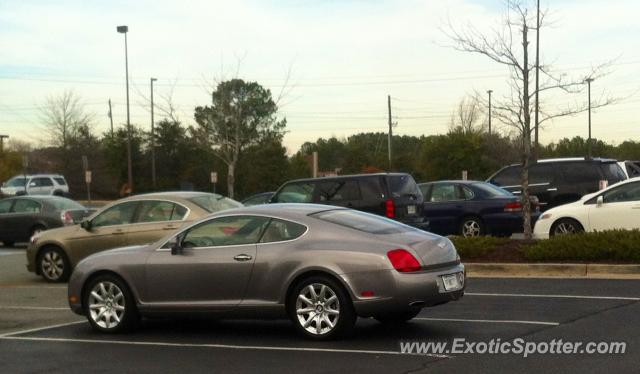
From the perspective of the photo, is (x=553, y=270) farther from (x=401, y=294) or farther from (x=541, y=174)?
(x=541, y=174)

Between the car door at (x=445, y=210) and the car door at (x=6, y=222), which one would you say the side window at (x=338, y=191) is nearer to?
the car door at (x=445, y=210)

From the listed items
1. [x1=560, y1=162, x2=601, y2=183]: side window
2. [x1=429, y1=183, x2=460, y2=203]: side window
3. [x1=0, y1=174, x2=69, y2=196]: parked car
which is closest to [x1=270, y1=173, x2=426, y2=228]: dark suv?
[x1=429, y1=183, x2=460, y2=203]: side window

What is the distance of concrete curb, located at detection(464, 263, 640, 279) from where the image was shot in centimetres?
1386

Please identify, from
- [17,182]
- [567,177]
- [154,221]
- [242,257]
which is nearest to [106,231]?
[154,221]

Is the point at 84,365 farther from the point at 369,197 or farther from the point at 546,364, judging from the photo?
the point at 369,197

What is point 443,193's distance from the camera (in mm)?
20812

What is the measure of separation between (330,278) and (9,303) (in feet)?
21.2

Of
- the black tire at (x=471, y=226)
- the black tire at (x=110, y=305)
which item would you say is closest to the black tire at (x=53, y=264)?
the black tire at (x=110, y=305)

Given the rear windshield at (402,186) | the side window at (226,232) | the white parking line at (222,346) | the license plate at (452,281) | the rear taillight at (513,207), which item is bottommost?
the white parking line at (222,346)

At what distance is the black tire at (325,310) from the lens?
891 centimetres

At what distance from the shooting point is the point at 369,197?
698 inches

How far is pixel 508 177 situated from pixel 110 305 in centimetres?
1657

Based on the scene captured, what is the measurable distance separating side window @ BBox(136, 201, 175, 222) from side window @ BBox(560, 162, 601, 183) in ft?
38.7

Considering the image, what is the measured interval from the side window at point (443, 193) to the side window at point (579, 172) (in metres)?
4.01
